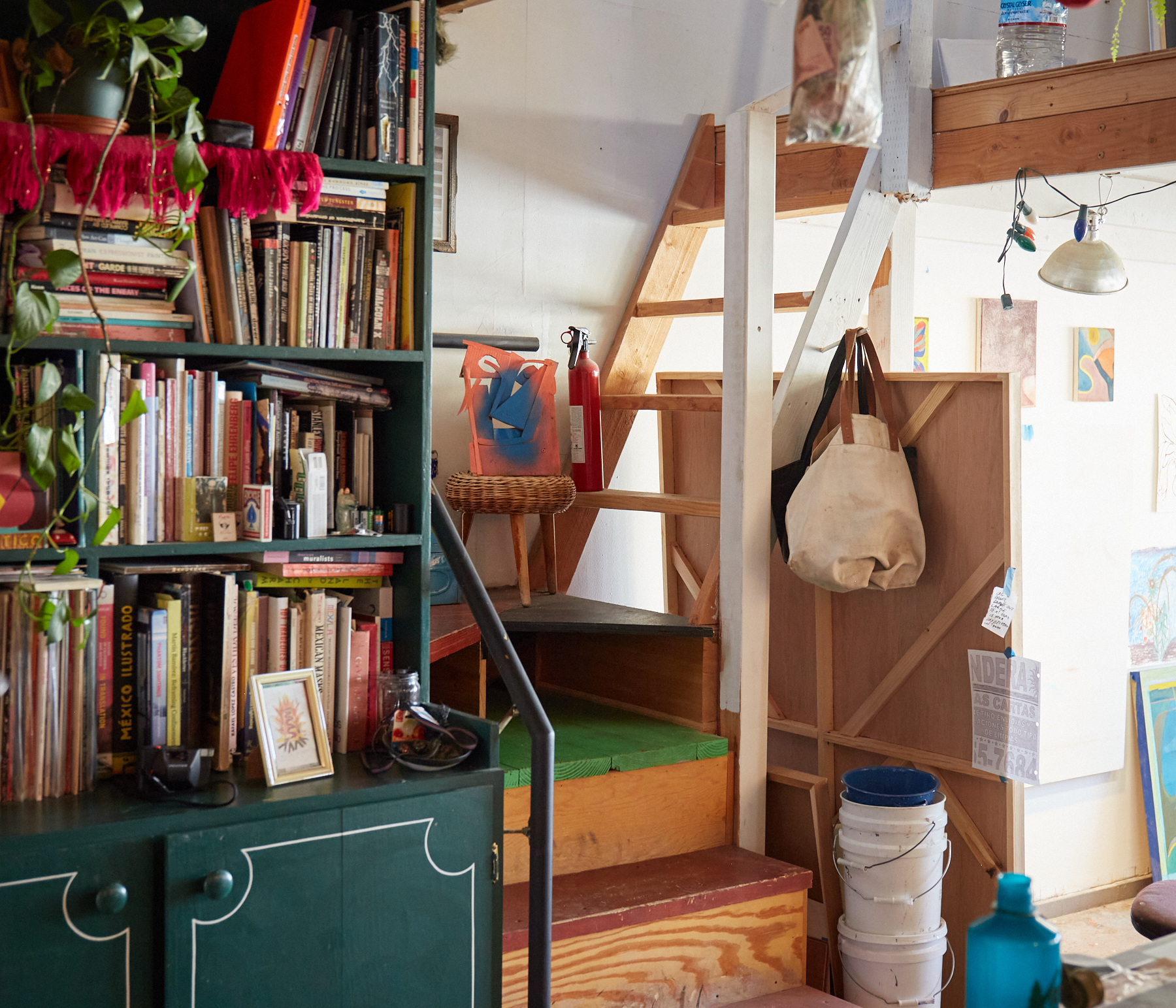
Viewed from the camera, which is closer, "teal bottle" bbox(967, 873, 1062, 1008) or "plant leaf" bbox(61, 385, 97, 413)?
"teal bottle" bbox(967, 873, 1062, 1008)

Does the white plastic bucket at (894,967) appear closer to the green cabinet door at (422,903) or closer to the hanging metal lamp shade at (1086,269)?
the green cabinet door at (422,903)

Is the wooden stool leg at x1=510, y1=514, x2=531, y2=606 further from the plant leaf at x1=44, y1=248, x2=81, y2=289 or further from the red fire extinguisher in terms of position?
the plant leaf at x1=44, y1=248, x2=81, y2=289

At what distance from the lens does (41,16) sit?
201cm

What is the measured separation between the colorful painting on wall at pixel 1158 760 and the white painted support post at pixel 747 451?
236cm

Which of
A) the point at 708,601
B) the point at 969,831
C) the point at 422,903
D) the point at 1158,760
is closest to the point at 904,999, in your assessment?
the point at 969,831

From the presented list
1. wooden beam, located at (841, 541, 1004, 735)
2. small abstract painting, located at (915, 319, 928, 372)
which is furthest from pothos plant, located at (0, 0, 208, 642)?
small abstract painting, located at (915, 319, 928, 372)

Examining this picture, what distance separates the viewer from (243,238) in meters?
2.35

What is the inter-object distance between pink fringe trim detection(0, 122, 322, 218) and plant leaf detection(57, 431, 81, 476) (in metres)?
0.40

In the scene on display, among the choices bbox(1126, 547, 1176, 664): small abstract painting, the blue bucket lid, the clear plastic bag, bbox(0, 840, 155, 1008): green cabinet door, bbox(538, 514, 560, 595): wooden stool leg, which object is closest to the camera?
the clear plastic bag

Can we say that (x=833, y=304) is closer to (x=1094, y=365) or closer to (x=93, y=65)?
(x=93, y=65)

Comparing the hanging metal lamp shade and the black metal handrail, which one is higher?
the hanging metal lamp shade

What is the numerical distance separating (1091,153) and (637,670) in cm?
186

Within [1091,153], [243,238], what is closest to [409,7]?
[243,238]

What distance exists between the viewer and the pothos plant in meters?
2.03
